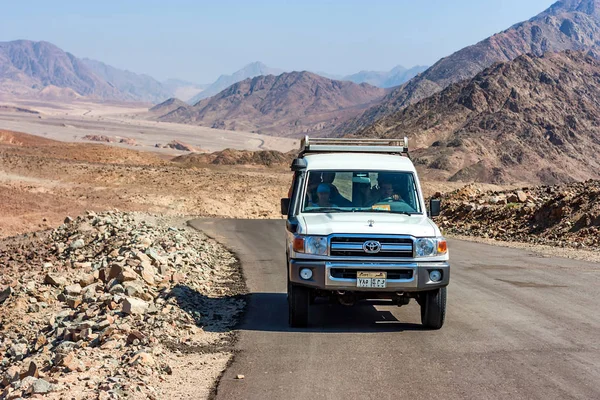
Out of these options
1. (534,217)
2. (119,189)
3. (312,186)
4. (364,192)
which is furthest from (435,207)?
(119,189)

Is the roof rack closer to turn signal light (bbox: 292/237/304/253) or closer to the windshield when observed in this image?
the windshield

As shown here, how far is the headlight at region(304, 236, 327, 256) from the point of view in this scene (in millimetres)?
9516

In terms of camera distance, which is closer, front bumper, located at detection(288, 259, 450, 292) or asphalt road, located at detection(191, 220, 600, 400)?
asphalt road, located at detection(191, 220, 600, 400)

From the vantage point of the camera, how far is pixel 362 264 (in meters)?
9.45

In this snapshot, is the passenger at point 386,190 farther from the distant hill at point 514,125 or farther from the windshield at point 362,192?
the distant hill at point 514,125

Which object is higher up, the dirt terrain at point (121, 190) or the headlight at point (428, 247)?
the headlight at point (428, 247)

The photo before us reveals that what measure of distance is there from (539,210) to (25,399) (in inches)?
969

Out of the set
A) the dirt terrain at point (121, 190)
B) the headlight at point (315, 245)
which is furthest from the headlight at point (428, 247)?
the dirt terrain at point (121, 190)

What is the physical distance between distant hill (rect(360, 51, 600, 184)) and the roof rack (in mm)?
60719

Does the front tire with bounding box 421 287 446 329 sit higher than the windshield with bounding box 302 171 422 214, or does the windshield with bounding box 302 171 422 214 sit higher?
the windshield with bounding box 302 171 422 214

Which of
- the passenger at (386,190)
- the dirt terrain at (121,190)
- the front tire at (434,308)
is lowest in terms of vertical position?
the dirt terrain at (121,190)

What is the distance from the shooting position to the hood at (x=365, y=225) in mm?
9477

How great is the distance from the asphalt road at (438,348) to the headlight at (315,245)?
3.62 ft

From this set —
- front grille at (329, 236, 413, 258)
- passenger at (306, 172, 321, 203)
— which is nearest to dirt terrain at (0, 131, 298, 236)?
passenger at (306, 172, 321, 203)
